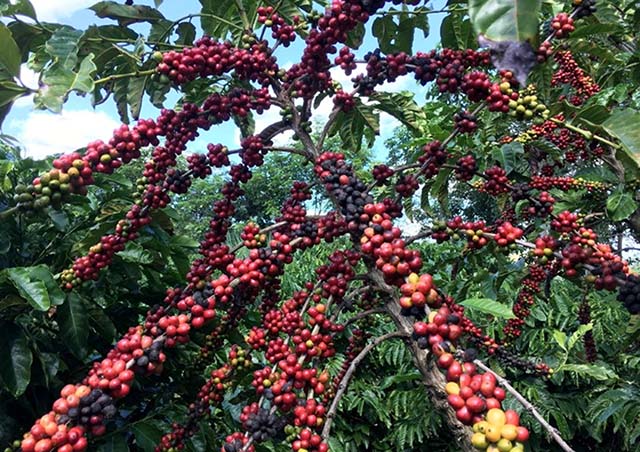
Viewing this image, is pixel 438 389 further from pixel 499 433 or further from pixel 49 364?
pixel 49 364

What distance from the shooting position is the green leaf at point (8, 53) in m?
1.15

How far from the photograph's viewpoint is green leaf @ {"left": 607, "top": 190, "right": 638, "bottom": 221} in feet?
7.40

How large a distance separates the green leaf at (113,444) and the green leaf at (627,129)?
6.84 ft

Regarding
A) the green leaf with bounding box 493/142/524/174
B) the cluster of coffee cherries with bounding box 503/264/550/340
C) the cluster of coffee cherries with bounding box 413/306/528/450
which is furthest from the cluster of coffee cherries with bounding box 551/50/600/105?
the cluster of coffee cherries with bounding box 413/306/528/450

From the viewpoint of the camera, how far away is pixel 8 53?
3.86ft

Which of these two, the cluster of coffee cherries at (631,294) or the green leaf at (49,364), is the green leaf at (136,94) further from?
the cluster of coffee cherries at (631,294)

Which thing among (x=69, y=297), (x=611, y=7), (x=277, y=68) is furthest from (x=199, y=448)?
(x=611, y=7)

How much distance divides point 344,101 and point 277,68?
25 cm

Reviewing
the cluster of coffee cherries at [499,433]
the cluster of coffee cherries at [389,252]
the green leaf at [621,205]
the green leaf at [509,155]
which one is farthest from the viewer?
the green leaf at [509,155]

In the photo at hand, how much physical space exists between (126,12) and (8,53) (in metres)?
0.72

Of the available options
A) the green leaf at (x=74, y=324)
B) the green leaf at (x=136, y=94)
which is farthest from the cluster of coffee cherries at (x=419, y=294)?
the green leaf at (x=74, y=324)

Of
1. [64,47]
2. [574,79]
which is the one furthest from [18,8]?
[574,79]

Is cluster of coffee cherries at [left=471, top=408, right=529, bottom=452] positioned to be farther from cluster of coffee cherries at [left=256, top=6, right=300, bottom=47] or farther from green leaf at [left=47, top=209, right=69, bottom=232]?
green leaf at [left=47, top=209, right=69, bottom=232]

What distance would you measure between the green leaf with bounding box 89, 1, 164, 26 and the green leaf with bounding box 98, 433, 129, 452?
1.69 m
